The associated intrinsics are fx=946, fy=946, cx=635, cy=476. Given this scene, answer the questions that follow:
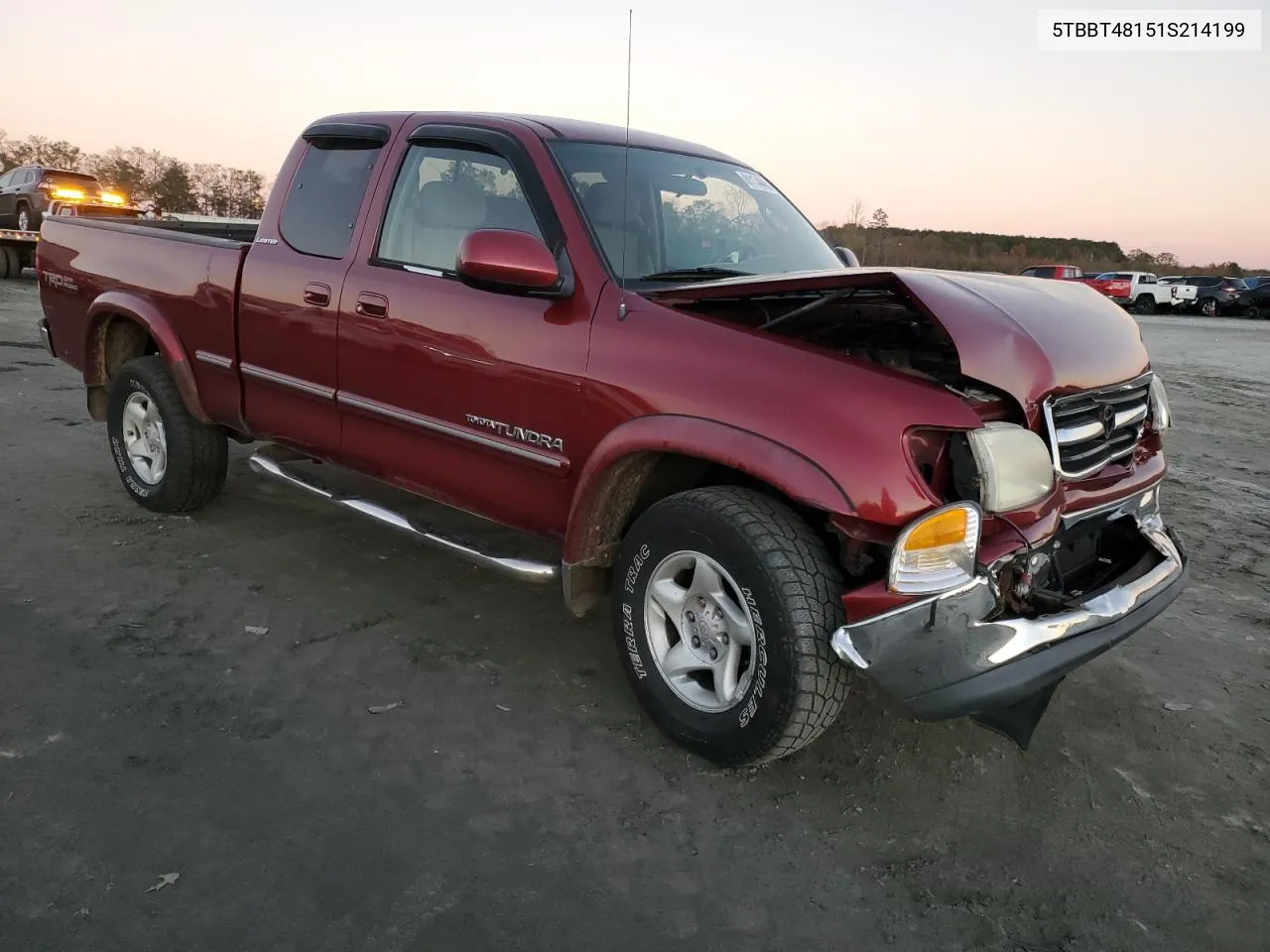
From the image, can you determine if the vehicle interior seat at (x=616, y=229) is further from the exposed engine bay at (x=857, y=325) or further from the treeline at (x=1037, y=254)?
the treeline at (x=1037, y=254)

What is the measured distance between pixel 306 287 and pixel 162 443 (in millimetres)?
1562

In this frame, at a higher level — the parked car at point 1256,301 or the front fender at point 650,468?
the parked car at point 1256,301

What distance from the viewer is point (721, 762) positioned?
288 centimetres

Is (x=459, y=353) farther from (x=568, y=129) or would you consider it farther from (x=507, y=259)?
(x=568, y=129)

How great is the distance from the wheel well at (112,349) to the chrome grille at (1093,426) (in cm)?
460

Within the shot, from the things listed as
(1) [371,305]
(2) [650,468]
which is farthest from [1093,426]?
(1) [371,305]

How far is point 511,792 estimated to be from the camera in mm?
2791

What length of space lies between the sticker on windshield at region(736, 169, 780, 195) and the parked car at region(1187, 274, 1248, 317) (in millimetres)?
36110

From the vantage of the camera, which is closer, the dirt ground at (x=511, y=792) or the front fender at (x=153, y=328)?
the dirt ground at (x=511, y=792)

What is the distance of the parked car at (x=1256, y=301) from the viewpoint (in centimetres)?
3294

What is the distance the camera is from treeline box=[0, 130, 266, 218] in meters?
48.0

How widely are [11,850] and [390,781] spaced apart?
95 cm

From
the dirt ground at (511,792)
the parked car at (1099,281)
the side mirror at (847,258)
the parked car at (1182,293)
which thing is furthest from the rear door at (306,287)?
the parked car at (1182,293)

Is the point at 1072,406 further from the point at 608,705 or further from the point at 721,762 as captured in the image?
the point at 608,705
